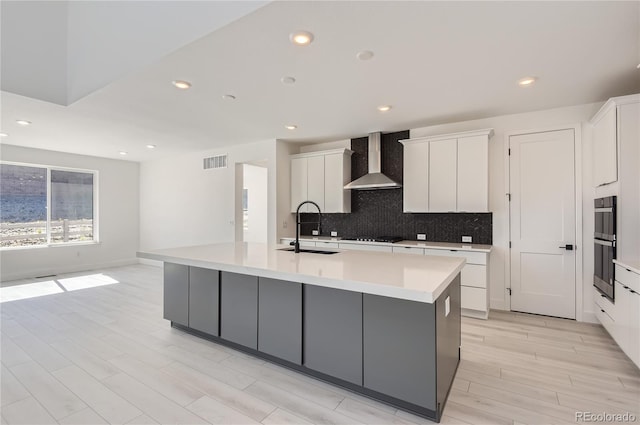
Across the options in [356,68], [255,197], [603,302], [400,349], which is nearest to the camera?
[400,349]

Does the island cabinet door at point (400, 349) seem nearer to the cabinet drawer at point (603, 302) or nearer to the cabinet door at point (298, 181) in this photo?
the cabinet drawer at point (603, 302)

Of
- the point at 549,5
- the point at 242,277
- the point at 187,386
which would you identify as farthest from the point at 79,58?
the point at 549,5

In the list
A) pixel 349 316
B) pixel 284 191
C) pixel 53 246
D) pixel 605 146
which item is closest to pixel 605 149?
pixel 605 146

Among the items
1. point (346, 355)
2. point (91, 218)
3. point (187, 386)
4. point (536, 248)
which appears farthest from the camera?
point (91, 218)

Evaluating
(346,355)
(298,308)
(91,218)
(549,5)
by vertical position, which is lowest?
(346,355)

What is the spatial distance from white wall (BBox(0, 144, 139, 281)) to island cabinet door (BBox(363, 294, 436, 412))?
7.25m

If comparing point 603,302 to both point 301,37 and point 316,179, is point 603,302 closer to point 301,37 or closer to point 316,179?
point 301,37

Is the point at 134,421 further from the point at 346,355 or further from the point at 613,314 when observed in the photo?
the point at 613,314

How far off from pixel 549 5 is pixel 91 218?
28.4 ft

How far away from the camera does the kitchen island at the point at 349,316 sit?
1.77m

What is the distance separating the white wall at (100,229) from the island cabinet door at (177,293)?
4.81 meters

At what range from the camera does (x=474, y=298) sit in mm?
3639

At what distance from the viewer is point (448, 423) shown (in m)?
1.80

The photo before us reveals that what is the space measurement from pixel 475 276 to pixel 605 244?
1245 mm
